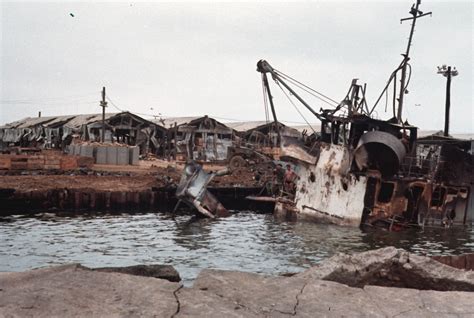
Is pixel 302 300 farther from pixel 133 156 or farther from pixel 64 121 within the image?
pixel 64 121

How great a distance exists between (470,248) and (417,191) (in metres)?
3.87

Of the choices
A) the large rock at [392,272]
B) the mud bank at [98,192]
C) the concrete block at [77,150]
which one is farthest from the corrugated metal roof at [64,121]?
the large rock at [392,272]

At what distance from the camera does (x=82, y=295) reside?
4.06m

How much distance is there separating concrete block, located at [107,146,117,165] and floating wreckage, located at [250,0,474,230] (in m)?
15.4

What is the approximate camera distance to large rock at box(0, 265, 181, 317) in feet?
12.3

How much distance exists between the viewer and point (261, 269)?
1420 centimetres

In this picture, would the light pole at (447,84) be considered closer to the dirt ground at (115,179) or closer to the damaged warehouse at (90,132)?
the dirt ground at (115,179)

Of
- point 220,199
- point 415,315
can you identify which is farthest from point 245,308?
point 220,199

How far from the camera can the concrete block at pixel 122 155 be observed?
3559 cm

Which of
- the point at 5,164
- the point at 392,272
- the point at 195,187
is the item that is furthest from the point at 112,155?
the point at 392,272

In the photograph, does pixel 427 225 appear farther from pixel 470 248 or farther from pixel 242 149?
pixel 242 149

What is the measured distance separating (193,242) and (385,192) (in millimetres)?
9371

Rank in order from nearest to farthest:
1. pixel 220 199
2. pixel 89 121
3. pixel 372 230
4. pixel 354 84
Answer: pixel 372 230 < pixel 354 84 < pixel 220 199 < pixel 89 121

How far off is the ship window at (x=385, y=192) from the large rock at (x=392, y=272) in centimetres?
1689
